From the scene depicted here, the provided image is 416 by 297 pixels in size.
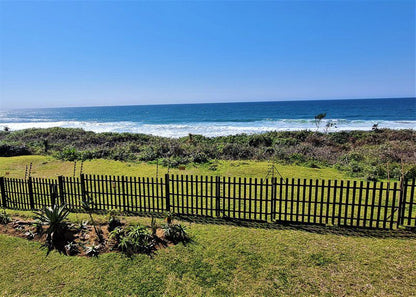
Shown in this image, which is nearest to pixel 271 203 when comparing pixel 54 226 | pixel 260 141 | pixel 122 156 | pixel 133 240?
pixel 133 240

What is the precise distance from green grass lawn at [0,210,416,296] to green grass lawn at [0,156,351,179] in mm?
6969

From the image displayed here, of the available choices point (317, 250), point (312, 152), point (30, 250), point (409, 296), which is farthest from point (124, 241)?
point (312, 152)

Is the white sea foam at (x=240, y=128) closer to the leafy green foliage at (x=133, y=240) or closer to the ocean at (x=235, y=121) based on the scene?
the ocean at (x=235, y=121)

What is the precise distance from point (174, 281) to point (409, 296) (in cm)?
433

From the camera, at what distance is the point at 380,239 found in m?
6.38

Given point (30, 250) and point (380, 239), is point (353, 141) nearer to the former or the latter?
point (380, 239)

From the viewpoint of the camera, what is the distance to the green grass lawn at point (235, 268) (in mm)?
4734

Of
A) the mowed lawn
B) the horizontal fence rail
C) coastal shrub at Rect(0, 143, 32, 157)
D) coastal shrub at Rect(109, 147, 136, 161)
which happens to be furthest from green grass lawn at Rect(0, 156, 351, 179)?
the mowed lawn

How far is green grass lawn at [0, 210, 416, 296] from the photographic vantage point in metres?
4.73

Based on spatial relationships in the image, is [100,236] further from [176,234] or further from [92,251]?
[176,234]

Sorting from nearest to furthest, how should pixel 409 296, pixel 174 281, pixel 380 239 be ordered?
pixel 409 296 < pixel 174 281 < pixel 380 239

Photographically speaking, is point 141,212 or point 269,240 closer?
point 269,240

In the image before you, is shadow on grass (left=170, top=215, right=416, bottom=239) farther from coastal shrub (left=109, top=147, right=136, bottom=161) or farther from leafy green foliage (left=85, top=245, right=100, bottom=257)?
coastal shrub (left=109, top=147, right=136, bottom=161)

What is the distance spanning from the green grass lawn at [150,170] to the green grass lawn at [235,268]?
697 cm
